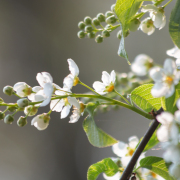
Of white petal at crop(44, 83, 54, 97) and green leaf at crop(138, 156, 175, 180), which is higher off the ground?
white petal at crop(44, 83, 54, 97)

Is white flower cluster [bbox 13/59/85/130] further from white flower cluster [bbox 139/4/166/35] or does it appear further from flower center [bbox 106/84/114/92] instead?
white flower cluster [bbox 139/4/166/35]

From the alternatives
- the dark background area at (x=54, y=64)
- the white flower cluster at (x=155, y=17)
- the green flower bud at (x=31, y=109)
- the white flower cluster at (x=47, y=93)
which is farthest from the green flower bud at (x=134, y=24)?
the dark background area at (x=54, y=64)

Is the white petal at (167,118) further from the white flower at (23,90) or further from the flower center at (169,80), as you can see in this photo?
the white flower at (23,90)

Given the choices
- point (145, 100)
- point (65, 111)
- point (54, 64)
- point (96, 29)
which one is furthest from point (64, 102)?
point (54, 64)

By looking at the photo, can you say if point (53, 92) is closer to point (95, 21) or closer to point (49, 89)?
point (49, 89)

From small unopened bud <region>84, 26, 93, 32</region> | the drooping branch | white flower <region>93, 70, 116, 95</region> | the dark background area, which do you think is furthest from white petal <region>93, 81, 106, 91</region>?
the dark background area

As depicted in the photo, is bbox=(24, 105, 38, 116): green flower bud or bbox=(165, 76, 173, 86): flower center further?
bbox=(24, 105, 38, 116): green flower bud

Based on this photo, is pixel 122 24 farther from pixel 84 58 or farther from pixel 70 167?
pixel 84 58
